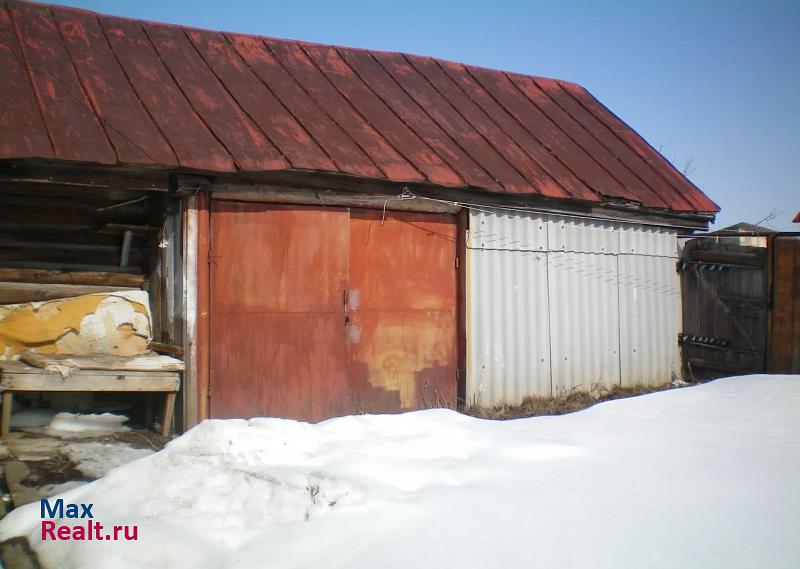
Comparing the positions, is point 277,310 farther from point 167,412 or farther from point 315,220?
point 167,412

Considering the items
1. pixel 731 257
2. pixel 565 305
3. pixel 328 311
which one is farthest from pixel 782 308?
pixel 328 311

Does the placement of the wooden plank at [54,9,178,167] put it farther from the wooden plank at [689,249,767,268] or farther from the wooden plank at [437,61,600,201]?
the wooden plank at [689,249,767,268]

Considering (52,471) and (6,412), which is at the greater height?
(6,412)

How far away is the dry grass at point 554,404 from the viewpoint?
820cm

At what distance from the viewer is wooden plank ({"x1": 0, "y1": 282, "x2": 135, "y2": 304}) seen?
6.80 metres

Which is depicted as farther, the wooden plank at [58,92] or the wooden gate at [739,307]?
the wooden gate at [739,307]

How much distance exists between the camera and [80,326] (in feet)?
23.3

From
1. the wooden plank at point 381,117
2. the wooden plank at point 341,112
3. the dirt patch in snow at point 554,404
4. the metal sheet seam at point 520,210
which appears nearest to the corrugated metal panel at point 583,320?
the dirt patch in snow at point 554,404

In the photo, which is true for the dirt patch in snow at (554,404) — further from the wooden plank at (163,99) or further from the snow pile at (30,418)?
the snow pile at (30,418)

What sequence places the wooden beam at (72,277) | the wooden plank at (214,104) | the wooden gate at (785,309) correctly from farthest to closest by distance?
the wooden gate at (785,309) → the wooden plank at (214,104) → the wooden beam at (72,277)

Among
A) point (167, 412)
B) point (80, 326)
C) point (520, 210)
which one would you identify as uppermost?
point (520, 210)

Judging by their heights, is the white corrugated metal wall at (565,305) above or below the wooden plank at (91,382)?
above

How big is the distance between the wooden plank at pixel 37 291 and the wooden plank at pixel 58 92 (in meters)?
1.47

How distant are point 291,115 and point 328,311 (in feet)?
7.53
